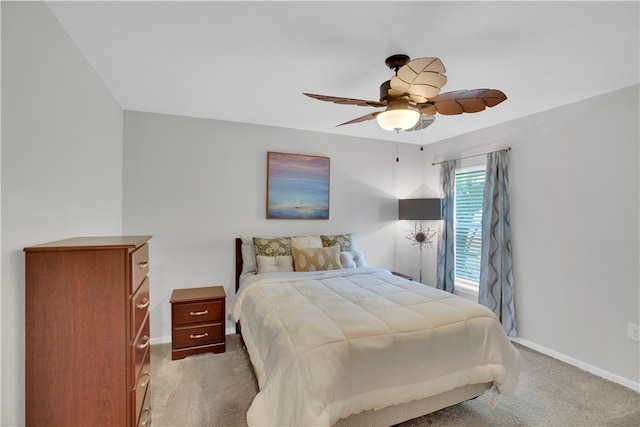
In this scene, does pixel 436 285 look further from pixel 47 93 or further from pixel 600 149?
pixel 47 93

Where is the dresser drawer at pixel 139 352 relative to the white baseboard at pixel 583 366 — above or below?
above

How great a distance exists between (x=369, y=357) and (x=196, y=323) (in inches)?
76.4

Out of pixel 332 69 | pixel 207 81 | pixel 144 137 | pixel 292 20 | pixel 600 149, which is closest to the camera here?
pixel 292 20

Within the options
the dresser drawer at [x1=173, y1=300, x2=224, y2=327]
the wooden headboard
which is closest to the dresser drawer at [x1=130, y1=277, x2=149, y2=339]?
the dresser drawer at [x1=173, y1=300, x2=224, y2=327]

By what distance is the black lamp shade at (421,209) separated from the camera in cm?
384

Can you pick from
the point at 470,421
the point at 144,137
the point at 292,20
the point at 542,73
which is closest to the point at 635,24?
the point at 542,73

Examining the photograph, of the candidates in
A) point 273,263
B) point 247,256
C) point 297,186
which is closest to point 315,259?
point 273,263

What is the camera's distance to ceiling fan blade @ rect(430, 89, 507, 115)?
5.44ft

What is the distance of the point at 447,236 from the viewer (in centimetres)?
402

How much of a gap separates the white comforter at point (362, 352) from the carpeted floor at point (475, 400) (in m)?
0.30

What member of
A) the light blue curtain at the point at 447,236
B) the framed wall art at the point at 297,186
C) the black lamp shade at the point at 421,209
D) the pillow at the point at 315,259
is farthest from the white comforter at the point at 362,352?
the light blue curtain at the point at 447,236

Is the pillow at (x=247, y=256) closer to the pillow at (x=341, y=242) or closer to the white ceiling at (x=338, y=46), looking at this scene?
the pillow at (x=341, y=242)

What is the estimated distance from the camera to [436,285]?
418cm

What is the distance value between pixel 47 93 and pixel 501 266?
13.2 ft
